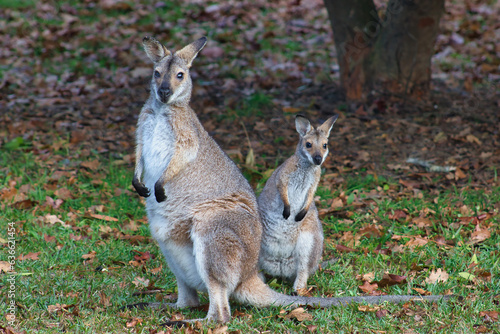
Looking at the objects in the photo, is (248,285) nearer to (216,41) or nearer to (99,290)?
(99,290)

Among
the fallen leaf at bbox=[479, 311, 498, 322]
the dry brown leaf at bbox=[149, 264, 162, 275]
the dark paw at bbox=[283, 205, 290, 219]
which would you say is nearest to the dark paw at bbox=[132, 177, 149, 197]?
the dry brown leaf at bbox=[149, 264, 162, 275]

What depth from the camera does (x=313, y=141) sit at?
4.63 meters

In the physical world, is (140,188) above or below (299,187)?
above

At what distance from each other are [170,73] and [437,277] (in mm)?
2606

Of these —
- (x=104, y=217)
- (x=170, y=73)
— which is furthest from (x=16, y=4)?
(x=170, y=73)

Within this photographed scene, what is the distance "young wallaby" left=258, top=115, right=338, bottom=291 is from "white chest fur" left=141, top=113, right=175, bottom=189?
96cm

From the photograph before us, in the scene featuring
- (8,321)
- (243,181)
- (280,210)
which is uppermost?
Result: (243,181)

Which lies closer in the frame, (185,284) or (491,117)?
(185,284)

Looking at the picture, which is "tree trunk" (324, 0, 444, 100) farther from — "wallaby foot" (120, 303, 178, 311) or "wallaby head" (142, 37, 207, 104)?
"wallaby foot" (120, 303, 178, 311)

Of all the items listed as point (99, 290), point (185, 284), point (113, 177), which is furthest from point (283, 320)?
point (113, 177)

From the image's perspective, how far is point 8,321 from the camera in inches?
148

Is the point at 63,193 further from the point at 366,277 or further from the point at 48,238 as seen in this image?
the point at 366,277

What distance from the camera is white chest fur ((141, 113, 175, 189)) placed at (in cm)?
413

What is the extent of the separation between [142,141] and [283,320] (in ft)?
5.51
